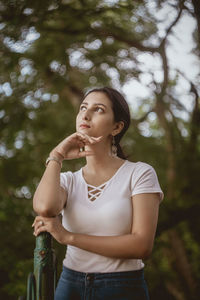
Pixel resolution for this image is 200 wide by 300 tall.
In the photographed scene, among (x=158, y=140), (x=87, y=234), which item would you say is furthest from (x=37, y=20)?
(x=158, y=140)

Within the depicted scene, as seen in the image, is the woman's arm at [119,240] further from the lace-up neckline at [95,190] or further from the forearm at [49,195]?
the lace-up neckline at [95,190]

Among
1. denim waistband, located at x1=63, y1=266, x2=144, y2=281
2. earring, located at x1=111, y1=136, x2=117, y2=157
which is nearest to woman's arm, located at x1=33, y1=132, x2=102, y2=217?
earring, located at x1=111, y1=136, x2=117, y2=157

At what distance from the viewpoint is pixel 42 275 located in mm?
1307

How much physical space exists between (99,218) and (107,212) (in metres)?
0.05

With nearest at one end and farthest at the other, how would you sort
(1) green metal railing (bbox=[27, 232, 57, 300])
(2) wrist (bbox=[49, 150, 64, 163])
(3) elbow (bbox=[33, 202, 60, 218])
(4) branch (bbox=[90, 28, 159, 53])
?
1. (1) green metal railing (bbox=[27, 232, 57, 300])
2. (3) elbow (bbox=[33, 202, 60, 218])
3. (2) wrist (bbox=[49, 150, 64, 163])
4. (4) branch (bbox=[90, 28, 159, 53])

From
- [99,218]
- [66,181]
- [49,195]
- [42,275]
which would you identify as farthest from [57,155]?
[42,275]

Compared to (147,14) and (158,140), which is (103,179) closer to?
(147,14)

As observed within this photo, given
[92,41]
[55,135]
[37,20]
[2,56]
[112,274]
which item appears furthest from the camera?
[55,135]

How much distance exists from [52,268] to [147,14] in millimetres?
2386

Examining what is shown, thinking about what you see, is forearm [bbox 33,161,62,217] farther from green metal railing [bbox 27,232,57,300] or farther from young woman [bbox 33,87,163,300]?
green metal railing [bbox 27,232,57,300]

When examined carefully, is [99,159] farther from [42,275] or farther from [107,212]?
[42,275]

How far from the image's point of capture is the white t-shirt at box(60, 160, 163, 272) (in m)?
1.59

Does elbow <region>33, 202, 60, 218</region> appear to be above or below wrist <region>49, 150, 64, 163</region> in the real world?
below

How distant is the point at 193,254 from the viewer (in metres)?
5.35
